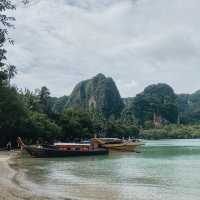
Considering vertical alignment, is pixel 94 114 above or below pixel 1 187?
above

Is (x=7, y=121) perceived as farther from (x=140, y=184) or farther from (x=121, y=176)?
(x=140, y=184)

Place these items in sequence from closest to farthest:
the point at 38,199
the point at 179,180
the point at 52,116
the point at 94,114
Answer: the point at 38,199, the point at 179,180, the point at 52,116, the point at 94,114

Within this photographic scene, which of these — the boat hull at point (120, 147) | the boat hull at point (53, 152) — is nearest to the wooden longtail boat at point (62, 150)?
the boat hull at point (53, 152)

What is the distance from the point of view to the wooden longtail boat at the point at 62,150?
62188 millimetres

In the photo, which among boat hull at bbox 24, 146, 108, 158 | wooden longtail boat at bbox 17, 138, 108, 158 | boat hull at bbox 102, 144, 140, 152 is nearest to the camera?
boat hull at bbox 24, 146, 108, 158

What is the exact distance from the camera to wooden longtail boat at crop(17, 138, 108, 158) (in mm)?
62188

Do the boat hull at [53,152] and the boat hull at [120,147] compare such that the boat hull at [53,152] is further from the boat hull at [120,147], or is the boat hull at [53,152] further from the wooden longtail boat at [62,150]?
the boat hull at [120,147]

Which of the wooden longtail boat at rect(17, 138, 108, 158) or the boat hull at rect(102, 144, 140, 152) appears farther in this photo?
the boat hull at rect(102, 144, 140, 152)

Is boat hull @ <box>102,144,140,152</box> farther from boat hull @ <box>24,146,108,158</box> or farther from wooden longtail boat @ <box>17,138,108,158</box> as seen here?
boat hull @ <box>24,146,108,158</box>

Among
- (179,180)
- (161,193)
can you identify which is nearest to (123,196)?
(161,193)

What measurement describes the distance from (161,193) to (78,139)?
81.0 meters

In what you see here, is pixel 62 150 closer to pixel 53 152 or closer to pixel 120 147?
pixel 53 152

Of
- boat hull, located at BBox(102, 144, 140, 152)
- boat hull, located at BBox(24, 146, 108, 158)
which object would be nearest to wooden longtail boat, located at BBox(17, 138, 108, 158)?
boat hull, located at BBox(24, 146, 108, 158)

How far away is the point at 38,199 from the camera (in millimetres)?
21516
